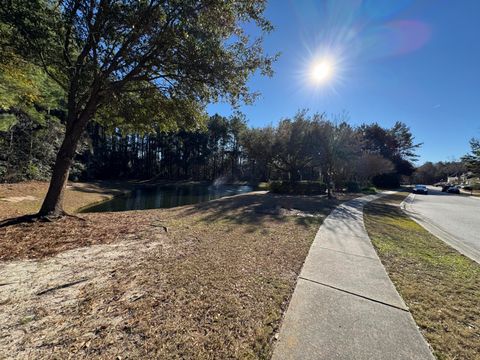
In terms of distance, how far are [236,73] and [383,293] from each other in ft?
19.6

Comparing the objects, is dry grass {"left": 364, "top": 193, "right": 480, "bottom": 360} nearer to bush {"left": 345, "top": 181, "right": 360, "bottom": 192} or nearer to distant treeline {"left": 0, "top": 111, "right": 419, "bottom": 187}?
distant treeline {"left": 0, "top": 111, "right": 419, "bottom": 187}

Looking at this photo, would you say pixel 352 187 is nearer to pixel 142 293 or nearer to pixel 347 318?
pixel 347 318

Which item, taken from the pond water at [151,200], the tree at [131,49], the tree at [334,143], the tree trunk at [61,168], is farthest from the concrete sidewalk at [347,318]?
the tree at [334,143]

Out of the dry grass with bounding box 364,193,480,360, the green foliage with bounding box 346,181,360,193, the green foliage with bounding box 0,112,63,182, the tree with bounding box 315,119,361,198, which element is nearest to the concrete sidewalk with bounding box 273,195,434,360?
the dry grass with bounding box 364,193,480,360

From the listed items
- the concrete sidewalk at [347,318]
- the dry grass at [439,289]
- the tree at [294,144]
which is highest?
the tree at [294,144]

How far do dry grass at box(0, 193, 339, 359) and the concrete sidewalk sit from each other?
0.22 metres

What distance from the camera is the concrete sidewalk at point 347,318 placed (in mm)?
2232

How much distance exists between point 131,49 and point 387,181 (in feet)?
162

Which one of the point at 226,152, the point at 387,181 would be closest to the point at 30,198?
the point at 226,152

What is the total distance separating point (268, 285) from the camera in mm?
3525

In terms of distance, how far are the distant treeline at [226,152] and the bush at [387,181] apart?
17 cm

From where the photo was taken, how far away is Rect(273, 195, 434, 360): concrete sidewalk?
223cm

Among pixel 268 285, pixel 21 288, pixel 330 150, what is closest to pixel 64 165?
pixel 21 288

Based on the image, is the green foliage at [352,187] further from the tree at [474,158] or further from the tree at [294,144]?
the tree at [474,158]
